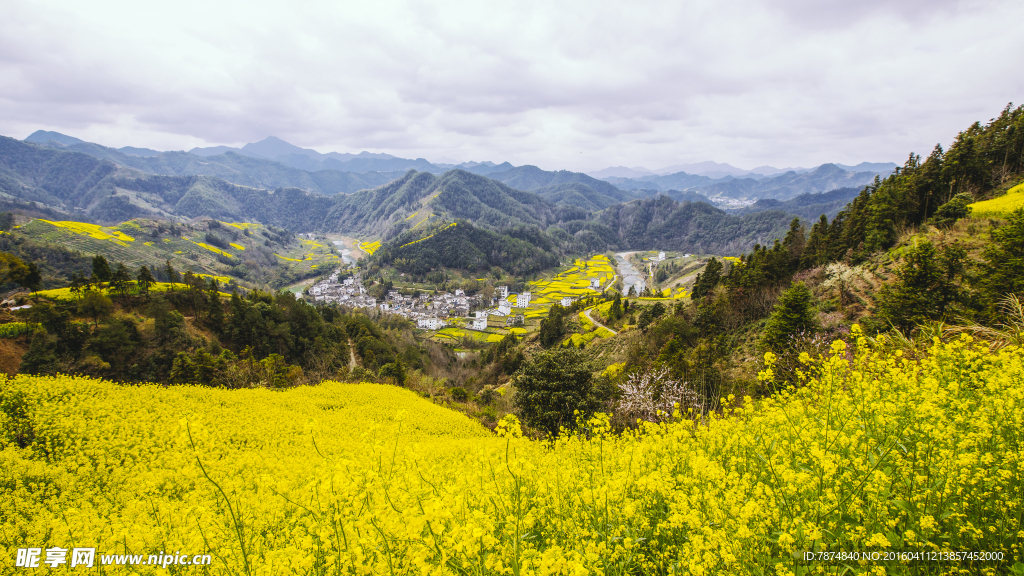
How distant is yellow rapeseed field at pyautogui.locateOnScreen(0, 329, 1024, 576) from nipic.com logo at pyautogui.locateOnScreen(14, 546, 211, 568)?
0.14 m

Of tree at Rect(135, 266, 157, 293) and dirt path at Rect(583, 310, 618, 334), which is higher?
tree at Rect(135, 266, 157, 293)

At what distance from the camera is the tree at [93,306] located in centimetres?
2141

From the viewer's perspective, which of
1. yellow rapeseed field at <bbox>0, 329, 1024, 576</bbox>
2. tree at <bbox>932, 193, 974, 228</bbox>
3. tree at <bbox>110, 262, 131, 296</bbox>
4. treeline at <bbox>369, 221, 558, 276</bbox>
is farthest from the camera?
treeline at <bbox>369, 221, 558, 276</bbox>

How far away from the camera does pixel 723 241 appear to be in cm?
18700

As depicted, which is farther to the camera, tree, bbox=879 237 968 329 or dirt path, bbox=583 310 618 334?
dirt path, bbox=583 310 618 334

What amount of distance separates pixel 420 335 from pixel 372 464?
7421 cm

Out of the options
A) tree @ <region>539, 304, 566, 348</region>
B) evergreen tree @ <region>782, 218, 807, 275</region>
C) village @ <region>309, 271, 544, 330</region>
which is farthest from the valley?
village @ <region>309, 271, 544, 330</region>

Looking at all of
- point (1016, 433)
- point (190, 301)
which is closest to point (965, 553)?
point (1016, 433)

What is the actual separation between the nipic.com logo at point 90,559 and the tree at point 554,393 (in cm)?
1287

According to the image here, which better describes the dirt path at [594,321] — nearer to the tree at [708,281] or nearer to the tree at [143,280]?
the tree at [708,281]

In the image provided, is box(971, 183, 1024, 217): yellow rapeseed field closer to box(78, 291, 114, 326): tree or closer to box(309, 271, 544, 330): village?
box(78, 291, 114, 326): tree

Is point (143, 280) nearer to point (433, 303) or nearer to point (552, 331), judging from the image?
point (552, 331)

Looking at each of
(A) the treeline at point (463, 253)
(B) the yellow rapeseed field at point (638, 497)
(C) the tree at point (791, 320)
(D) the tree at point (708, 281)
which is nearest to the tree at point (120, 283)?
(B) the yellow rapeseed field at point (638, 497)

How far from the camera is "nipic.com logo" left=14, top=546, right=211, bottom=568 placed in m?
4.36
